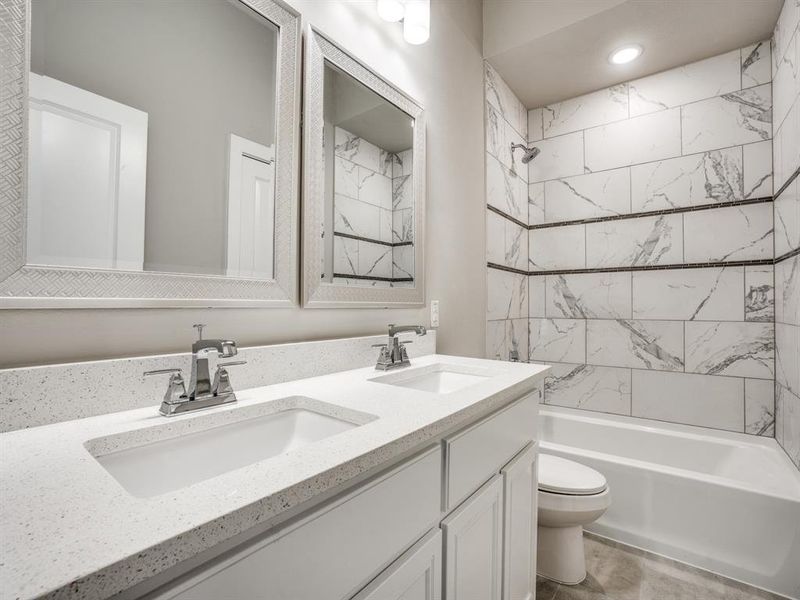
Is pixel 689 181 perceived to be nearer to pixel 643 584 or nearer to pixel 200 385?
pixel 643 584

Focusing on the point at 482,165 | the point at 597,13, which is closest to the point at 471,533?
the point at 482,165

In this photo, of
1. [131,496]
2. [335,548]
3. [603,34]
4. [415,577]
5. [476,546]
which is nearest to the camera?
[131,496]

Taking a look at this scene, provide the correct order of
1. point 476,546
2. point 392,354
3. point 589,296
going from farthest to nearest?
point 589,296 < point 392,354 < point 476,546

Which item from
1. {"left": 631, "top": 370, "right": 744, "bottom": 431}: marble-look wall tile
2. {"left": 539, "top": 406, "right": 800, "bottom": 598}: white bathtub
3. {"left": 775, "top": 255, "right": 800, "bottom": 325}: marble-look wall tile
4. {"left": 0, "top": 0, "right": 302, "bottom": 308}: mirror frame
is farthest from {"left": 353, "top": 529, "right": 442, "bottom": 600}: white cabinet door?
{"left": 631, "top": 370, "right": 744, "bottom": 431}: marble-look wall tile

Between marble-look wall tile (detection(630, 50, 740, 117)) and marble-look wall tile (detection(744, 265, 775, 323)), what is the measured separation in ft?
3.35

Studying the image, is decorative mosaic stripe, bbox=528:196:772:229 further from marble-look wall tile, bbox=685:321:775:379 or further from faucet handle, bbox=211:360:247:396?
faucet handle, bbox=211:360:247:396

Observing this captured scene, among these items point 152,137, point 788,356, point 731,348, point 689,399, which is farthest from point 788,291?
point 152,137

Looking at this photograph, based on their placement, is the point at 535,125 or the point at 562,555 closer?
the point at 562,555

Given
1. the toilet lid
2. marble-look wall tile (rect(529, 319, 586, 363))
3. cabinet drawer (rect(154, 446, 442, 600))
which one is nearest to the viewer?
cabinet drawer (rect(154, 446, 442, 600))

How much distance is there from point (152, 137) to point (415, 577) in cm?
107

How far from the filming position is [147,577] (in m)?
0.36

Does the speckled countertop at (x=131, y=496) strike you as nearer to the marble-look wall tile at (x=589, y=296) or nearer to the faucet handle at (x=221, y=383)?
the faucet handle at (x=221, y=383)

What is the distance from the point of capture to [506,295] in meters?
2.51

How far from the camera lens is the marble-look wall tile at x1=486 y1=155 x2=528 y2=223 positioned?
2.31 metres
